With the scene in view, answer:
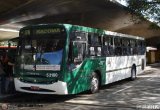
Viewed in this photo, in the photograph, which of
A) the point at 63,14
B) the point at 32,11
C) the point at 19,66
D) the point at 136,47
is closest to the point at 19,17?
the point at 32,11

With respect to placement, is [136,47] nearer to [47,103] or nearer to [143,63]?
[143,63]

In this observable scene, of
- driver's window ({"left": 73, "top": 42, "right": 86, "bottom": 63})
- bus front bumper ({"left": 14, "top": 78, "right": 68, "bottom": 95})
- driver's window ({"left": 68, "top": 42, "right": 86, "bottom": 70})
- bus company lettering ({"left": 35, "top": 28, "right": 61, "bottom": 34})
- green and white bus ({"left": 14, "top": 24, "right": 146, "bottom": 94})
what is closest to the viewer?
bus front bumper ({"left": 14, "top": 78, "right": 68, "bottom": 95})

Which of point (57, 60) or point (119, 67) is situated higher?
point (57, 60)

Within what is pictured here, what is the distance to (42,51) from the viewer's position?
1213cm

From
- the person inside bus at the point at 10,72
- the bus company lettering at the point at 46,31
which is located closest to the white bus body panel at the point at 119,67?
the bus company lettering at the point at 46,31

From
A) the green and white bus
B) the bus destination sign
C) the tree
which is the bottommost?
the green and white bus

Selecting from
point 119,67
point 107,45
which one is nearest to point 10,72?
point 107,45

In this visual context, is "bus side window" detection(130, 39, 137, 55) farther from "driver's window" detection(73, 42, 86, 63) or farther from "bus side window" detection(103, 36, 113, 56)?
"driver's window" detection(73, 42, 86, 63)

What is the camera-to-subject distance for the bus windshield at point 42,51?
1191cm

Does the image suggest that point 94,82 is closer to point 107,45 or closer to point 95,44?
point 95,44

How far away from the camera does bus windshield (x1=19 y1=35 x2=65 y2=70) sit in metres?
11.9

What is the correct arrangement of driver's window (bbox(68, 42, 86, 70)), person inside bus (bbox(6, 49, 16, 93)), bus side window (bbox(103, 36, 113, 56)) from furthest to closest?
bus side window (bbox(103, 36, 113, 56))
person inside bus (bbox(6, 49, 16, 93))
driver's window (bbox(68, 42, 86, 70))

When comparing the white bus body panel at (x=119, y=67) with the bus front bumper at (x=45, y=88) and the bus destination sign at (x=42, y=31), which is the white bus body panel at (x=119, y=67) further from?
the bus front bumper at (x=45, y=88)

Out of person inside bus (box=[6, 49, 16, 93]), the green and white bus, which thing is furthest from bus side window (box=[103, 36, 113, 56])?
person inside bus (box=[6, 49, 16, 93])
